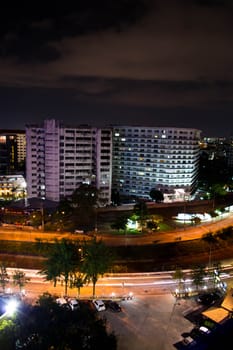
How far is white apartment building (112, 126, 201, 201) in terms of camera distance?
4844 centimetres

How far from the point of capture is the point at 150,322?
18.3m

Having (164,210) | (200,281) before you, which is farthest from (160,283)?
(164,210)

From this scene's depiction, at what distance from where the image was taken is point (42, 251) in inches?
1131

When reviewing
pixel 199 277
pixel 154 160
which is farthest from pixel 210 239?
pixel 154 160

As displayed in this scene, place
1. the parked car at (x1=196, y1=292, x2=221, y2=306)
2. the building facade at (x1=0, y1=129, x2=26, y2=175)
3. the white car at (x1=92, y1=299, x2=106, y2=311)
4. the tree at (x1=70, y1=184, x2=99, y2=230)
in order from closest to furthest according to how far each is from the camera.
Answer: the white car at (x1=92, y1=299, x2=106, y2=311), the parked car at (x1=196, y1=292, x2=221, y2=306), the tree at (x1=70, y1=184, x2=99, y2=230), the building facade at (x1=0, y1=129, x2=26, y2=175)

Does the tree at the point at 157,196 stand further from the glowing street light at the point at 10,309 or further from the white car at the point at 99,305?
the glowing street light at the point at 10,309

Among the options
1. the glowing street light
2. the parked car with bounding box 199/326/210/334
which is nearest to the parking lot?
the parked car with bounding box 199/326/210/334

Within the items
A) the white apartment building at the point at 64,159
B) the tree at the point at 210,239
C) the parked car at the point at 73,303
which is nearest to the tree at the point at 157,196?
the white apartment building at the point at 64,159

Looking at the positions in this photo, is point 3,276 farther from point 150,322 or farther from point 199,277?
point 199,277

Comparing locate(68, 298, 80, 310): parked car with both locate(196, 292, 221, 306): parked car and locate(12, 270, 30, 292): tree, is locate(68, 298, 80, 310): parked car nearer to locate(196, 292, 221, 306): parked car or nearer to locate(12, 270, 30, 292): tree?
locate(12, 270, 30, 292): tree

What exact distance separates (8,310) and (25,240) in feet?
50.6

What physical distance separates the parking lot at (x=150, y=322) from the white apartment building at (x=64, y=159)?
22094mm

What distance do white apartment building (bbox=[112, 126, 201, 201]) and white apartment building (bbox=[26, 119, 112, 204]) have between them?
7583mm

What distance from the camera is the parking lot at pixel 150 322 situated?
1647 cm
